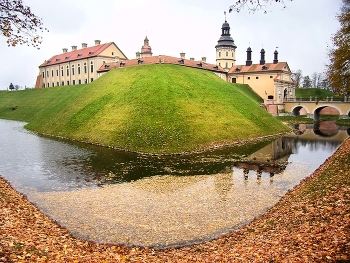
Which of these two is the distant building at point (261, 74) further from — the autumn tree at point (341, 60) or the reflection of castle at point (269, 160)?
the autumn tree at point (341, 60)

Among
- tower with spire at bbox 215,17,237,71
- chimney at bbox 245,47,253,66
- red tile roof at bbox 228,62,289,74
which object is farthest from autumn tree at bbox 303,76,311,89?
tower with spire at bbox 215,17,237,71

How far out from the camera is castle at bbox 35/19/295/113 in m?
80.5

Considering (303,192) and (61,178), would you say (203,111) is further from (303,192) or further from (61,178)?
(303,192)

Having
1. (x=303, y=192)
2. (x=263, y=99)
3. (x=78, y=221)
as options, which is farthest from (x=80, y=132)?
(x=263, y=99)

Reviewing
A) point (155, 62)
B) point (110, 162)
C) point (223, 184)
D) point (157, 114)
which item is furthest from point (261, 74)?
point (223, 184)

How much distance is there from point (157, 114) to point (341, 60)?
74.5 feet

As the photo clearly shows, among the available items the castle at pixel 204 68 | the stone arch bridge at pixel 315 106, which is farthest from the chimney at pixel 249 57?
the stone arch bridge at pixel 315 106

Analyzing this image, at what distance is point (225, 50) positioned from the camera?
97000 millimetres

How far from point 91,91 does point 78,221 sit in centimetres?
4671

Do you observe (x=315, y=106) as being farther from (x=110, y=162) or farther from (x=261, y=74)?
(x=110, y=162)

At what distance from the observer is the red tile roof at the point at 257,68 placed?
88938 mm

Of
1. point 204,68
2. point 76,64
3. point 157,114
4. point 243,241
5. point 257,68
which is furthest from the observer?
point 257,68

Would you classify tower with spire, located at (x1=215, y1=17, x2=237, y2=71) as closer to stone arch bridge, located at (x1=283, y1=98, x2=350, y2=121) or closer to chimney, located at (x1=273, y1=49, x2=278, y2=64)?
chimney, located at (x1=273, y1=49, x2=278, y2=64)

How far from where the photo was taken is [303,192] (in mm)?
17547
